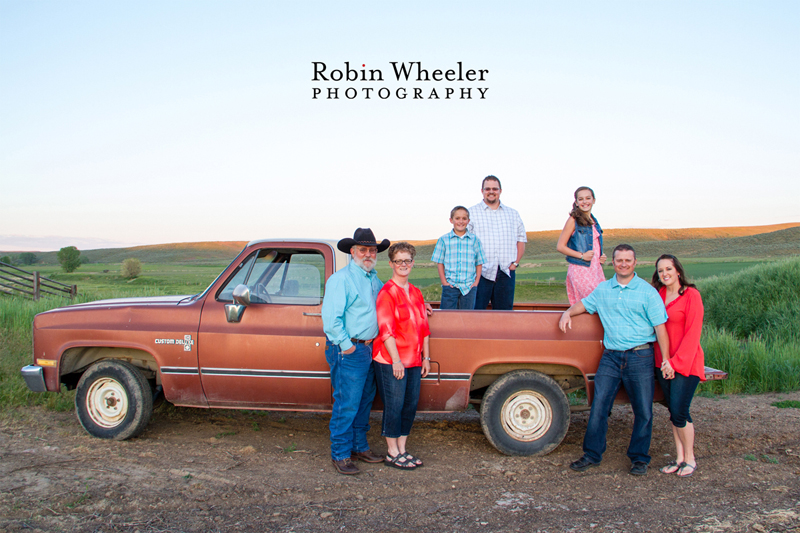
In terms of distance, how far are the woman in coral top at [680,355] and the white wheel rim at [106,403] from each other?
4.97 m

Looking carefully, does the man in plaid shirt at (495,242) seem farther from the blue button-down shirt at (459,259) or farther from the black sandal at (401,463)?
the black sandal at (401,463)

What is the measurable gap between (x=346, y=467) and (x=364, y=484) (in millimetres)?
267

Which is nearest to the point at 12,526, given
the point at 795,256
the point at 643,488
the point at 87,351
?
the point at 87,351

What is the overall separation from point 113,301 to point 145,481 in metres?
2.26

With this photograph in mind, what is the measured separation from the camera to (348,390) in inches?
184

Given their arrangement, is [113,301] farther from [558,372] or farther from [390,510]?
[558,372]

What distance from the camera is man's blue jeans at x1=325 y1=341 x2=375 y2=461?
182 inches

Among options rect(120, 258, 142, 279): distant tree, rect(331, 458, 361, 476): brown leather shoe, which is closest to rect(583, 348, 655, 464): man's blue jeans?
rect(331, 458, 361, 476): brown leather shoe

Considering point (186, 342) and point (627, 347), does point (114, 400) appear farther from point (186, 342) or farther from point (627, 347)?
point (627, 347)

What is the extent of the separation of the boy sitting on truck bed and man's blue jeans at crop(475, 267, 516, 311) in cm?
44

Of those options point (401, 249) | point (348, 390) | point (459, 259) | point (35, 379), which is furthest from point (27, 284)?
point (401, 249)

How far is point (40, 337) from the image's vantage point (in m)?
5.70

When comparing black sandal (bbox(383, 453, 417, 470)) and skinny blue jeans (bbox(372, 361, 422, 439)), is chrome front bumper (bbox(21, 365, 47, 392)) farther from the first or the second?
black sandal (bbox(383, 453, 417, 470))

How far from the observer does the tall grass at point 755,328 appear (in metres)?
9.36
